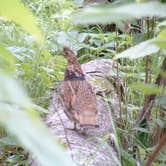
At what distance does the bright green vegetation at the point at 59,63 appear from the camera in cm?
37

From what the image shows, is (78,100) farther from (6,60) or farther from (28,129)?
(28,129)

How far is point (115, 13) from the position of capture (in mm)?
458

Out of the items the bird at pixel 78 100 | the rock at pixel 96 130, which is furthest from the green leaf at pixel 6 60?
the bird at pixel 78 100

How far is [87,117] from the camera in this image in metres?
2.82

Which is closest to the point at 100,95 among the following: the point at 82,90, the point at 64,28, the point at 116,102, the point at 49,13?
the point at 116,102

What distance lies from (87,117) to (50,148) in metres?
2.47

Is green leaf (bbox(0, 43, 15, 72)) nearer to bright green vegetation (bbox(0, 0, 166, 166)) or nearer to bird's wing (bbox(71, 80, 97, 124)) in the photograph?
bright green vegetation (bbox(0, 0, 166, 166))

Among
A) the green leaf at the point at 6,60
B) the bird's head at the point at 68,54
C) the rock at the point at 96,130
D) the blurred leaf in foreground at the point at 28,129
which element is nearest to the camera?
the blurred leaf in foreground at the point at 28,129

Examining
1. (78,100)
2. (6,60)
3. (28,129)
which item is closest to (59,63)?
(78,100)

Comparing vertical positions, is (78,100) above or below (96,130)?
above

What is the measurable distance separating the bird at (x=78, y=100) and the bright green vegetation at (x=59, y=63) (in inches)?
6.5

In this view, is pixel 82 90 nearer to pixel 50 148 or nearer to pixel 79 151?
pixel 79 151

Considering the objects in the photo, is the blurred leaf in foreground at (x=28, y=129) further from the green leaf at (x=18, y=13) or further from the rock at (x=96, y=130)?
the rock at (x=96, y=130)

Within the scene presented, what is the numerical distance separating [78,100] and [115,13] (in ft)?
8.21
